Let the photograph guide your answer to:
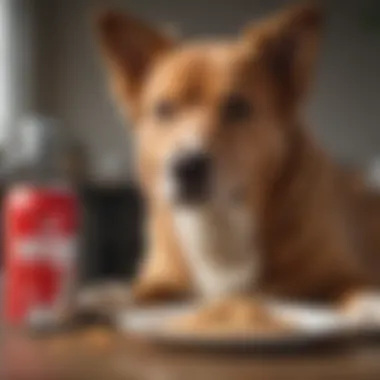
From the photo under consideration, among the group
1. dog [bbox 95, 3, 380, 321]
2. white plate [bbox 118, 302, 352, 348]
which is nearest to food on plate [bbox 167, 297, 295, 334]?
white plate [bbox 118, 302, 352, 348]

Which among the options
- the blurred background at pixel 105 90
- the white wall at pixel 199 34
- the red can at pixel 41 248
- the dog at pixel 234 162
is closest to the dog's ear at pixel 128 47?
the dog at pixel 234 162

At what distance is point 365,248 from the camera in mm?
1338

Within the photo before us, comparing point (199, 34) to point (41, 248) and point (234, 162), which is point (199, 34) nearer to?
point (234, 162)

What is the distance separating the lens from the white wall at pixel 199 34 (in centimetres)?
265

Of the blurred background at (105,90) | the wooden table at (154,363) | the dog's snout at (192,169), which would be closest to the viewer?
the wooden table at (154,363)

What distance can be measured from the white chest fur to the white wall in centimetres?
151

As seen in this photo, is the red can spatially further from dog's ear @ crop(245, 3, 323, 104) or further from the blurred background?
the blurred background

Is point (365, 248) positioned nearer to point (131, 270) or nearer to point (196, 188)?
point (196, 188)

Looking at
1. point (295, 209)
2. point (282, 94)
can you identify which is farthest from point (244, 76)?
point (295, 209)

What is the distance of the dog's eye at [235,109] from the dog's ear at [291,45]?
0.07 meters

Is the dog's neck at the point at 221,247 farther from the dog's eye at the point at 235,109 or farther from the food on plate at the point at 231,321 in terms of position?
the food on plate at the point at 231,321

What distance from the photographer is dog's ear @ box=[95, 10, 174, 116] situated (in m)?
1.14

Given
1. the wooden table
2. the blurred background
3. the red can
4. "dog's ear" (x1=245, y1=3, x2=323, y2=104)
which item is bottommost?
the wooden table

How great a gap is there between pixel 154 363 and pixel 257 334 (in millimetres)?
93
